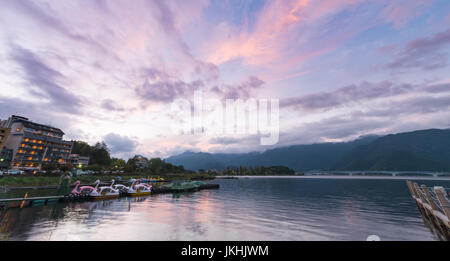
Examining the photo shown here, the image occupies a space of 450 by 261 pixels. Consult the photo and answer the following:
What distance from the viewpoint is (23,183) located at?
6256 cm

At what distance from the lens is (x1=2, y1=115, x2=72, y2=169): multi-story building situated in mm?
120875

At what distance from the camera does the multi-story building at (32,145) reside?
397ft

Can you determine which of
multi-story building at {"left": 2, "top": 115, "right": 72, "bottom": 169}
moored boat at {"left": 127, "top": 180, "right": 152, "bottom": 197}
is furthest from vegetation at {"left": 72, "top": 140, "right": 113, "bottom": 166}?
moored boat at {"left": 127, "top": 180, "right": 152, "bottom": 197}

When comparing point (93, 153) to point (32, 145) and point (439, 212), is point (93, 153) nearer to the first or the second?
point (32, 145)

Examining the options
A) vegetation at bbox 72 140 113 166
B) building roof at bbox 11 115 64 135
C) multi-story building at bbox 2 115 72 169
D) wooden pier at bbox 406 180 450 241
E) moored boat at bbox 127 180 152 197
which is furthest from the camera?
vegetation at bbox 72 140 113 166

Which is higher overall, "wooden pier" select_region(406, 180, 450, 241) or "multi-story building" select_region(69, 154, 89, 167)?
"multi-story building" select_region(69, 154, 89, 167)

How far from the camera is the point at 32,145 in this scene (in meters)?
127

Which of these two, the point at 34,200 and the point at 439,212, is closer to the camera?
the point at 439,212

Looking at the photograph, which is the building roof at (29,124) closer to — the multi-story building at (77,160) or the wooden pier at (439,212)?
the multi-story building at (77,160)

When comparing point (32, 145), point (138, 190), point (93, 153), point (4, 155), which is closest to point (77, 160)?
point (93, 153)

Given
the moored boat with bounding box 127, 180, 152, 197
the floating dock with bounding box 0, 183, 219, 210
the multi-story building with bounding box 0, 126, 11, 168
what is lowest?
the floating dock with bounding box 0, 183, 219, 210

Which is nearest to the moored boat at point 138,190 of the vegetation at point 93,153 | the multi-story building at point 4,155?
the multi-story building at point 4,155

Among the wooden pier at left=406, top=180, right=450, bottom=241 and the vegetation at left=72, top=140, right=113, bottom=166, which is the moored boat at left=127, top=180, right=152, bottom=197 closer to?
the wooden pier at left=406, top=180, right=450, bottom=241
